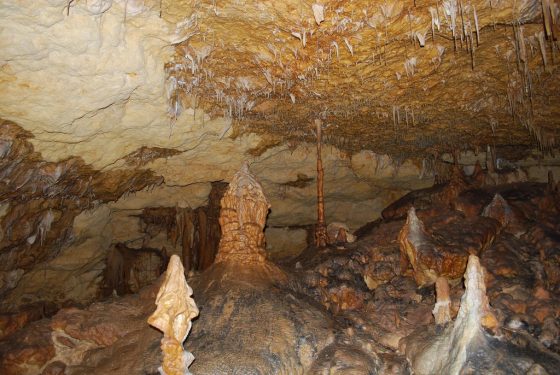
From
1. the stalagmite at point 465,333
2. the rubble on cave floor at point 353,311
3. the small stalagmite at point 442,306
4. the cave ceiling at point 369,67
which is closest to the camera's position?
the stalagmite at point 465,333

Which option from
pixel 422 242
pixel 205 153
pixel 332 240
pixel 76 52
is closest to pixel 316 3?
pixel 76 52

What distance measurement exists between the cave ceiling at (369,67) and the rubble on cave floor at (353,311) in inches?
90.7

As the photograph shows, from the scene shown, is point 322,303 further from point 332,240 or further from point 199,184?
point 199,184

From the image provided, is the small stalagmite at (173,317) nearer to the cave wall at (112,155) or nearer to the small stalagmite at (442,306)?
the cave wall at (112,155)

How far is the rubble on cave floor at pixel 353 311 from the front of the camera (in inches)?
253

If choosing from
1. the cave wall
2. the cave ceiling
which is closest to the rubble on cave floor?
the cave ceiling

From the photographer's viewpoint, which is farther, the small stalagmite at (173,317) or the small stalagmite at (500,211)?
the small stalagmite at (500,211)

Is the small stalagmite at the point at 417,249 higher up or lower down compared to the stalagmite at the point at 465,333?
higher up

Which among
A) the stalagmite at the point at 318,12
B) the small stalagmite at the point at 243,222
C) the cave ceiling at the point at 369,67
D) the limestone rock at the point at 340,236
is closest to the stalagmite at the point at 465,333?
the cave ceiling at the point at 369,67

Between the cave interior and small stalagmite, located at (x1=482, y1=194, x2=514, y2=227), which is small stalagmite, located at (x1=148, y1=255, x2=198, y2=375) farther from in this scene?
small stalagmite, located at (x1=482, y1=194, x2=514, y2=227)

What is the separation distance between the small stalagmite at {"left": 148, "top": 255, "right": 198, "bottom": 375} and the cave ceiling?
391 centimetres

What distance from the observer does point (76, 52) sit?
6426mm

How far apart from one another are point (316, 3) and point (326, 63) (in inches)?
78.6

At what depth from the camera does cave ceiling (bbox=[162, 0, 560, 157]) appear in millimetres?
6191
